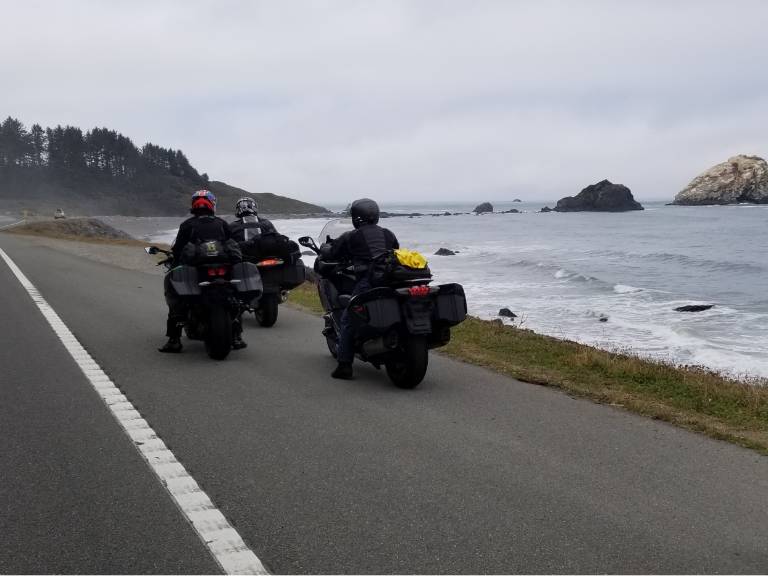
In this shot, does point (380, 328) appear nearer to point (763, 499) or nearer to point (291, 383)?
point (291, 383)

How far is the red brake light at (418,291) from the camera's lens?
278 inches

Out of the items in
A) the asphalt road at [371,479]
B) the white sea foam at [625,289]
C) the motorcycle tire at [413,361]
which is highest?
the motorcycle tire at [413,361]

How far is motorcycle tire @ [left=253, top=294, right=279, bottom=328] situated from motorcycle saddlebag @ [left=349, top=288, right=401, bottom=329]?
4758 millimetres

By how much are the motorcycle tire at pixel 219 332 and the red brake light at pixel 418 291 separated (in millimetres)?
2535

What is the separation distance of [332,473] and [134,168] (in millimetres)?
169116

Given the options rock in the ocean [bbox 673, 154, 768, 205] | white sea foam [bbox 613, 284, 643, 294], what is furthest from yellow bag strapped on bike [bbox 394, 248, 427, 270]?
rock in the ocean [bbox 673, 154, 768, 205]

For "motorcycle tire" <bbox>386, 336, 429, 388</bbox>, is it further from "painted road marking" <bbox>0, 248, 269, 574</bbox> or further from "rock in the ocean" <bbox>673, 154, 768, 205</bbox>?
"rock in the ocean" <bbox>673, 154, 768, 205</bbox>

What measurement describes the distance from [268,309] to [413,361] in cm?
501

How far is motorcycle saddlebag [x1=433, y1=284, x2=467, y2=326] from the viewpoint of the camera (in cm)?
725

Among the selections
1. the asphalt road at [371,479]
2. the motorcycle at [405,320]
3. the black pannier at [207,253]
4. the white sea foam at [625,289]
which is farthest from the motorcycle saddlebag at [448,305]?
the white sea foam at [625,289]

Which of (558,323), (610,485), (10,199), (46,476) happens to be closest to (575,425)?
(610,485)

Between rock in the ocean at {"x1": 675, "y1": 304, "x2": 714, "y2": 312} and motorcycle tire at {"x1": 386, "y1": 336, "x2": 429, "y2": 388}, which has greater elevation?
motorcycle tire at {"x1": 386, "y1": 336, "x2": 429, "y2": 388}

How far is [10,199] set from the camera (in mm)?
127562

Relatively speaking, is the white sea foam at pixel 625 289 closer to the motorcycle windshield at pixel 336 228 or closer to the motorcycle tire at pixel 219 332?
the motorcycle windshield at pixel 336 228
